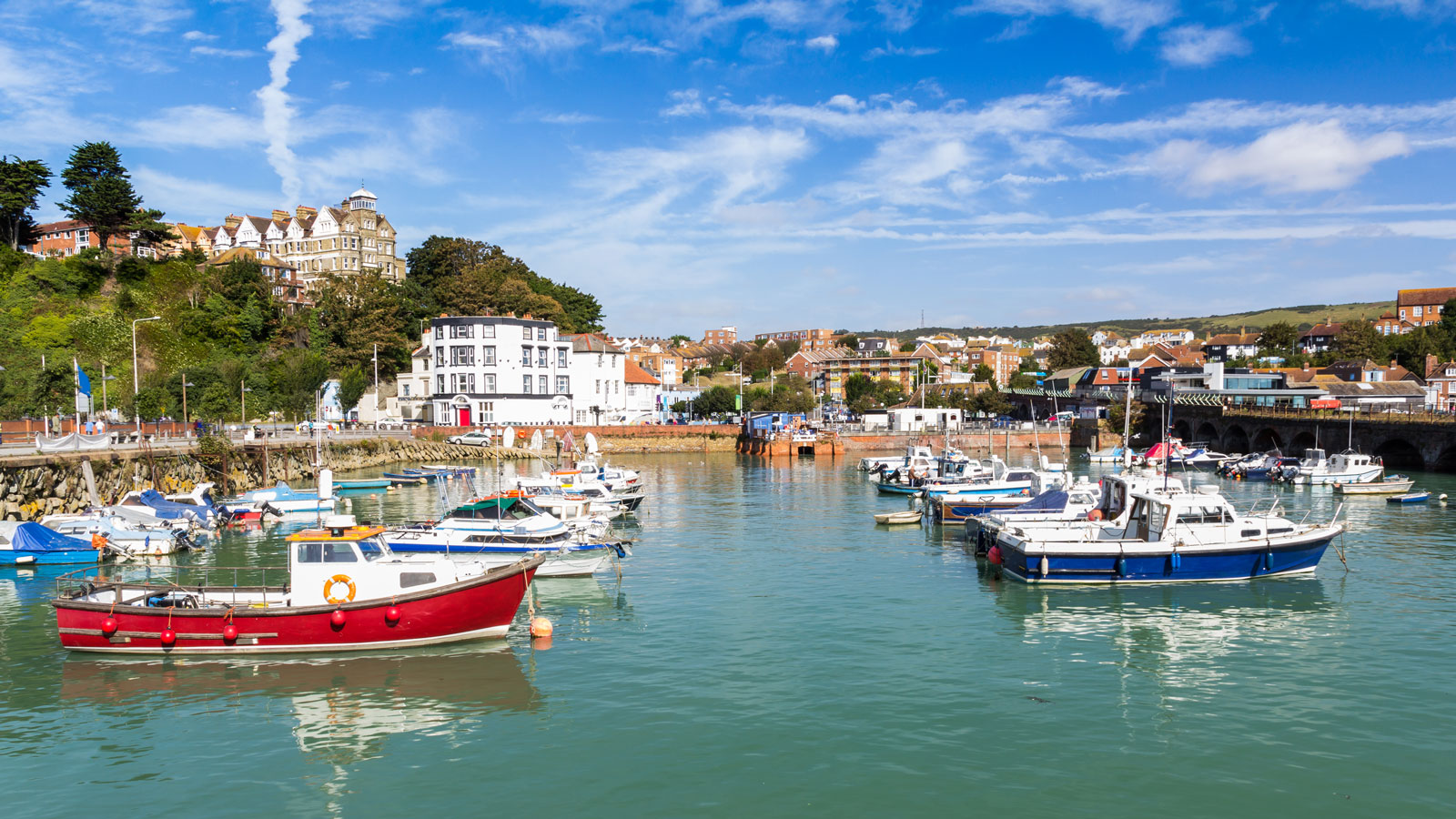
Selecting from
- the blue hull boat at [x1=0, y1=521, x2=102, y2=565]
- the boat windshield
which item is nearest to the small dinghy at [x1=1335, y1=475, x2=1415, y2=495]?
the boat windshield

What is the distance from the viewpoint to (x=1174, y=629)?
2398 centimetres

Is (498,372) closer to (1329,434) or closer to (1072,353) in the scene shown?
(1329,434)

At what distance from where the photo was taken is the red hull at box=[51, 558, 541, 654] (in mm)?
20500

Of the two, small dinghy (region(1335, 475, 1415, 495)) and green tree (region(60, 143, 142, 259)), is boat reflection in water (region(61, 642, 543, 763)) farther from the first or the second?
green tree (region(60, 143, 142, 259))

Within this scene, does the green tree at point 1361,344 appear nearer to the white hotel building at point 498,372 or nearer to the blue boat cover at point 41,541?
the white hotel building at point 498,372

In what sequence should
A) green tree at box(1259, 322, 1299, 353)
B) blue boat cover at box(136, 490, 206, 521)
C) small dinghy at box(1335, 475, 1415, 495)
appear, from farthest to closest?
green tree at box(1259, 322, 1299, 353)
small dinghy at box(1335, 475, 1415, 495)
blue boat cover at box(136, 490, 206, 521)

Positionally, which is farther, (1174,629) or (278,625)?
(1174,629)

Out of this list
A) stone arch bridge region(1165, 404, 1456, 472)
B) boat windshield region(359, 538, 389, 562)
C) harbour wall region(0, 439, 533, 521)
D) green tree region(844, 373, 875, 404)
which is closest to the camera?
boat windshield region(359, 538, 389, 562)

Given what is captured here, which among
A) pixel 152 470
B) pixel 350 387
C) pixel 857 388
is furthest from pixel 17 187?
pixel 857 388

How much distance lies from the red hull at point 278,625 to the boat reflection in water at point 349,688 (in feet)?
1.32

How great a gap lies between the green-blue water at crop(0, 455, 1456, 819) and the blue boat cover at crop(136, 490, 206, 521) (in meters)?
10.6

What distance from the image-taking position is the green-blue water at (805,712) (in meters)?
14.4

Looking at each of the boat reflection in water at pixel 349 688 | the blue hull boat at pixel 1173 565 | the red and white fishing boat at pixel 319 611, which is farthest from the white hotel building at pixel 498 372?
the blue hull boat at pixel 1173 565

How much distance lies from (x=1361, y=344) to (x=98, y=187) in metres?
162
